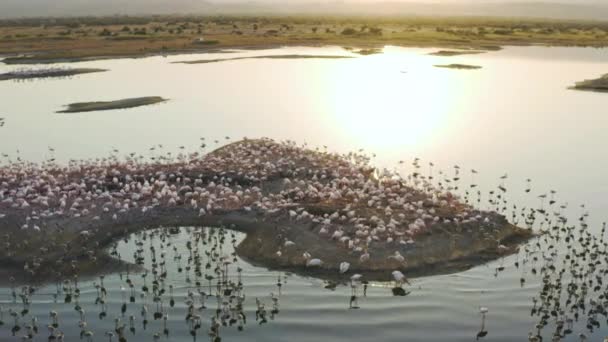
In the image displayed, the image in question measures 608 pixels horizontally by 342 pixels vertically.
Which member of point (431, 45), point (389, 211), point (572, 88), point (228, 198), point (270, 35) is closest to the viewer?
point (389, 211)

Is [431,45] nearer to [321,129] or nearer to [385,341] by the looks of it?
[321,129]

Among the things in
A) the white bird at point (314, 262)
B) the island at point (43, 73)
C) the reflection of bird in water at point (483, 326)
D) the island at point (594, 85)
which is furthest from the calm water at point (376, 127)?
the island at point (43, 73)

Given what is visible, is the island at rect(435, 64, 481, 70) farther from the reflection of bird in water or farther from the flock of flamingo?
the reflection of bird in water

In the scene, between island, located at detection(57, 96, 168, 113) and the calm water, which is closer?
the calm water

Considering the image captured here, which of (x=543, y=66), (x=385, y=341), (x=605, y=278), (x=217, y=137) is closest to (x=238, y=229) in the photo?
(x=385, y=341)

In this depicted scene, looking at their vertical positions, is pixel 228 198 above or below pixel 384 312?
above

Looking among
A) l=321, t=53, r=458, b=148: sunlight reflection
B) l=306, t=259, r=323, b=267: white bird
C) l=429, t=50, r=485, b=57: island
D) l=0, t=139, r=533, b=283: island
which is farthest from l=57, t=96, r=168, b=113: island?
l=429, t=50, r=485, b=57: island
